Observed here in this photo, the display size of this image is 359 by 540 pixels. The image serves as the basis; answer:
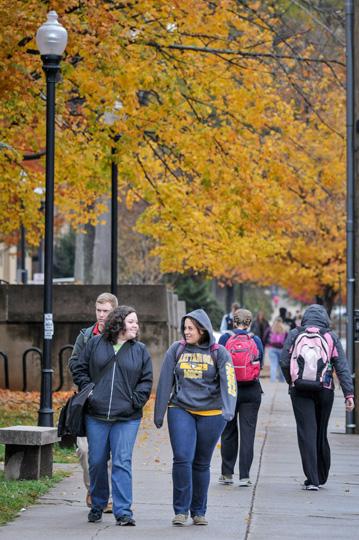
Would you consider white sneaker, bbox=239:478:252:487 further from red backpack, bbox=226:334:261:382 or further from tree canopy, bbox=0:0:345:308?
tree canopy, bbox=0:0:345:308

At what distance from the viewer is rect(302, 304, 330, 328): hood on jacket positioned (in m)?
12.0

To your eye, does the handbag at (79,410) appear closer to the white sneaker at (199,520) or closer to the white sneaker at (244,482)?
the white sneaker at (199,520)

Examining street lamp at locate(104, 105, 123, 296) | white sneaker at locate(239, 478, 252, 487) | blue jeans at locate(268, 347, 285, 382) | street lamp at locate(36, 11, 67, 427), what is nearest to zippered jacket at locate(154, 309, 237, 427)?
white sneaker at locate(239, 478, 252, 487)

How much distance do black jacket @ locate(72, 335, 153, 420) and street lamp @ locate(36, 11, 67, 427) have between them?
12.7 ft

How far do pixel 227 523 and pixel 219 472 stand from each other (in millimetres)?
3441

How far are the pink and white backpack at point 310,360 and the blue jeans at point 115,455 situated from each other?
9.34ft

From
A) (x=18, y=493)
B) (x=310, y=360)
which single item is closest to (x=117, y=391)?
(x=18, y=493)

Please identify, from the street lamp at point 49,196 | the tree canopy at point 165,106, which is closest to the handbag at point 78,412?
the street lamp at point 49,196

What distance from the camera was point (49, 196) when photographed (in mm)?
13562

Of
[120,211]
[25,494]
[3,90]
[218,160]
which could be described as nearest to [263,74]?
[218,160]

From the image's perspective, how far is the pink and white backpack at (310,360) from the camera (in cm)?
1182

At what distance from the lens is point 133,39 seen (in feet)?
60.4

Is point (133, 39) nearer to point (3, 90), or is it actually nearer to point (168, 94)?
point (168, 94)

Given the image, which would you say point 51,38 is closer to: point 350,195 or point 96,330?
point 96,330
